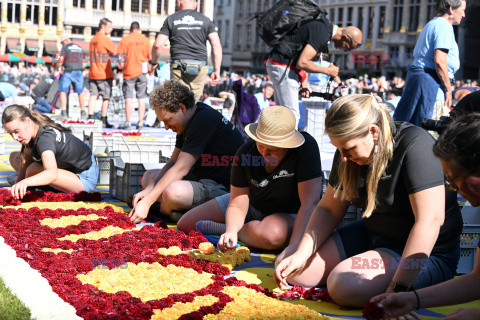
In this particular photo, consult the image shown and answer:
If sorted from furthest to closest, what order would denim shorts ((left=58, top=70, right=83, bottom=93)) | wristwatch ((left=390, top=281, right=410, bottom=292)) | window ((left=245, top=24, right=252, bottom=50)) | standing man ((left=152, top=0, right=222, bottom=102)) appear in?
window ((left=245, top=24, right=252, bottom=50)) → denim shorts ((left=58, top=70, right=83, bottom=93)) → standing man ((left=152, top=0, right=222, bottom=102)) → wristwatch ((left=390, top=281, right=410, bottom=292))

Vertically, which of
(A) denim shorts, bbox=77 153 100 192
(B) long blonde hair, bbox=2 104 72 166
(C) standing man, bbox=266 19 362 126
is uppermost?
(C) standing man, bbox=266 19 362 126

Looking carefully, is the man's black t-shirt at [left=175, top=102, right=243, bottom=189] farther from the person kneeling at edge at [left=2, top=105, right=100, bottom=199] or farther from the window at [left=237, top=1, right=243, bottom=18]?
the window at [left=237, top=1, right=243, bottom=18]

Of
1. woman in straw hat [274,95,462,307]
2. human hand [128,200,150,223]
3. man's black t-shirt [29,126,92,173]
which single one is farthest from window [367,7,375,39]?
woman in straw hat [274,95,462,307]

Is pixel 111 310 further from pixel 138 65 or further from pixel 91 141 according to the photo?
pixel 138 65

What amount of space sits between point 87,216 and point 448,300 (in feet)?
9.62

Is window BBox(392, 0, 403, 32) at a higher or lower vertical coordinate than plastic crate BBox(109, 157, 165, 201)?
higher

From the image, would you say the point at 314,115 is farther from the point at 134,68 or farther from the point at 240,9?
the point at 240,9

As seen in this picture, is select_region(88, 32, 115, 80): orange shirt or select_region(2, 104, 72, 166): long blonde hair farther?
select_region(88, 32, 115, 80): orange shirt

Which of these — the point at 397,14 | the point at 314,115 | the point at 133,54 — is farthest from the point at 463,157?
the point at 397,14

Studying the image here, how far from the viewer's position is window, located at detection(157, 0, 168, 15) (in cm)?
6506

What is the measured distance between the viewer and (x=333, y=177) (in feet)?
10.7

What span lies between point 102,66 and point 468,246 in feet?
30.2

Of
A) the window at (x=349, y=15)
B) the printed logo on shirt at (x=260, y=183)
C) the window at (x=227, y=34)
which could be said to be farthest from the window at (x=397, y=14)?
the printed logo on shirt at (x=260, y=183)

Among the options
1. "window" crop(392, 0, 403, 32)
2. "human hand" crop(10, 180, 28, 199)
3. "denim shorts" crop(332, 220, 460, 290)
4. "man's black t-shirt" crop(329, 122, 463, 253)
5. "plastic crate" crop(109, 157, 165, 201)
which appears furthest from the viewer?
"window" crop(392, 0, 403, 32)
